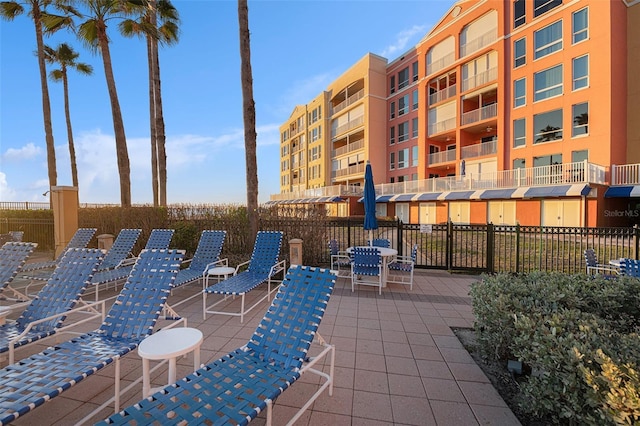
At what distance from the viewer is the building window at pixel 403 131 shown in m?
30.9

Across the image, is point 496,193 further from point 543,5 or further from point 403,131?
point 403,131

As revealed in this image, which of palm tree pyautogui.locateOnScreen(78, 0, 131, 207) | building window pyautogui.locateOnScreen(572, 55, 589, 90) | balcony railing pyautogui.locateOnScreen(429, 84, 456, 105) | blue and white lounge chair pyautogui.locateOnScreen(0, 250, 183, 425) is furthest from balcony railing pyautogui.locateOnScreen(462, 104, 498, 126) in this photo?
blue and white lounge chair pyautogui.locateOnScreen(0, 250, 183, 425)

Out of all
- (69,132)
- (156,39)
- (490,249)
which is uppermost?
(156,39)

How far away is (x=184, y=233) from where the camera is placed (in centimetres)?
894

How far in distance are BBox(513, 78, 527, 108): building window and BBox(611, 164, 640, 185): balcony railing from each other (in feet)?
23.6

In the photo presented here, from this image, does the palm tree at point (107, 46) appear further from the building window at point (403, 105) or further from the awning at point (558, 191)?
the building window at point (403, 105)

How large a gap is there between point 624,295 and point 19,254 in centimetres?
794

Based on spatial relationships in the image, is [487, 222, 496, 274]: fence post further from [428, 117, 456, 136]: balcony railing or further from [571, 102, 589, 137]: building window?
[428, 117, 456, 136]: balcony railing

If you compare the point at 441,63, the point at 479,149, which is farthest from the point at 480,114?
the point at 441,63

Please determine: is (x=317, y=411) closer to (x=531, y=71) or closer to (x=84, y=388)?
(x=84, y=388)

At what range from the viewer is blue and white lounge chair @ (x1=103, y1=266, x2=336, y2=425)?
1807 mm

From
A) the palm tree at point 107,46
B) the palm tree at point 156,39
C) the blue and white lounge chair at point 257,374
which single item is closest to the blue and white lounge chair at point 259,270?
the blue and white lounge chair at point 257,374

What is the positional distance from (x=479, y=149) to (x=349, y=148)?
50.5 ft

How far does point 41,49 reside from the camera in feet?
41.9
